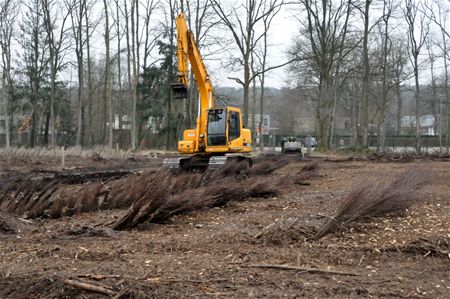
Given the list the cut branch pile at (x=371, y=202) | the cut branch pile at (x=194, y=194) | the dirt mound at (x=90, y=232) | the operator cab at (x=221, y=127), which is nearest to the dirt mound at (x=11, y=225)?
the dirt mound at (x=90, y=232)

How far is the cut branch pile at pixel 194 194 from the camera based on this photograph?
6.64m

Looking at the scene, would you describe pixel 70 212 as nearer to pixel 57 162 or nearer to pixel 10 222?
pixel 10 222

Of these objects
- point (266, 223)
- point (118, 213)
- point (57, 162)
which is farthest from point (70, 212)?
point (57, 162)

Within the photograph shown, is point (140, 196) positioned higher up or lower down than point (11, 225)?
higher up

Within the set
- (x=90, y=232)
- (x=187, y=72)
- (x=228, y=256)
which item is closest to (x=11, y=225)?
(x=90, y=232)

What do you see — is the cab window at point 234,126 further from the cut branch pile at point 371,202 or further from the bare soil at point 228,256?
the cut branch pile at point 371,202

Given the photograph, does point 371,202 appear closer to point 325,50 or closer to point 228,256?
point 228,256

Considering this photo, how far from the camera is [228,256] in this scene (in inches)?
189

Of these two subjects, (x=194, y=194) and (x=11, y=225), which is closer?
(x=11, y=225)

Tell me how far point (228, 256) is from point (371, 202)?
7.99ft

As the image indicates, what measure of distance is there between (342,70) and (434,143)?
1827 cm

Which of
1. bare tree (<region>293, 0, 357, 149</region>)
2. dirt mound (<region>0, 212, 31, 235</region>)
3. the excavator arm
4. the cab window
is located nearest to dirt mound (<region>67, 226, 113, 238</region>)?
dirt mound (<region>0, 212, 31, 235</region>)

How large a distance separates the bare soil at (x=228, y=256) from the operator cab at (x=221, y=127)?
7688 millimetres

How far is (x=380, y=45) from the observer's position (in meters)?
39.4
